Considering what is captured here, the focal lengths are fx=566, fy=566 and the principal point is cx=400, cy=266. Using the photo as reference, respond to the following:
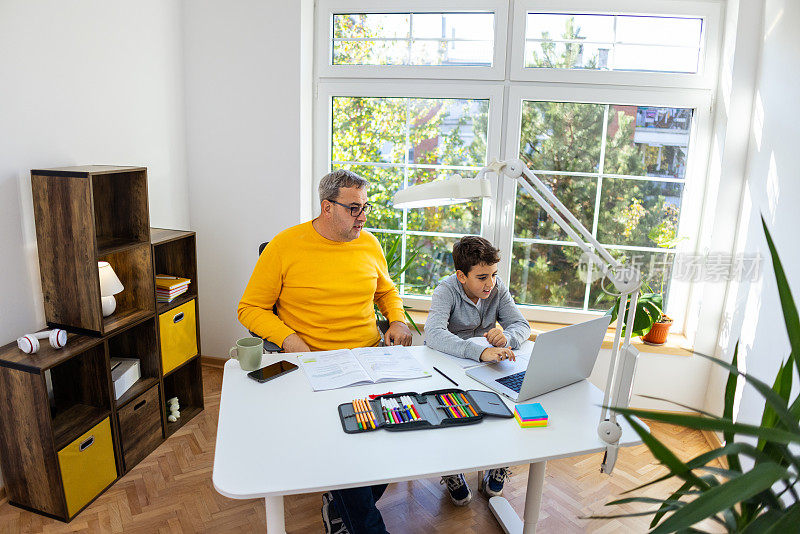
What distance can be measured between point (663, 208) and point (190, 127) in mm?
2975

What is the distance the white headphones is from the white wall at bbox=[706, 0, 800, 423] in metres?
3.02

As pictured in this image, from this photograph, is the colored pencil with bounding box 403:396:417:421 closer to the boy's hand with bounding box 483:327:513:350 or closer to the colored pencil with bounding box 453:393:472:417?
the colored pencil with bounding box 453:393:472:417

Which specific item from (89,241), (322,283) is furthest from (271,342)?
(89,241)

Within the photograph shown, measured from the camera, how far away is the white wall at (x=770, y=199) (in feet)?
8.22

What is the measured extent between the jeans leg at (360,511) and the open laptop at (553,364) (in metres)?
0.56

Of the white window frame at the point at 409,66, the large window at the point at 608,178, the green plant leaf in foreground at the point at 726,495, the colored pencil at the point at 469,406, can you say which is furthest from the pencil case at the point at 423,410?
the white window frame at the point at 409,66

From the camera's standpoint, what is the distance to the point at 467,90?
3.42 m

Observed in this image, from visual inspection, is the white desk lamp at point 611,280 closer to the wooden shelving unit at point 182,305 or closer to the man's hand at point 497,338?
the man's hand at point 497,338

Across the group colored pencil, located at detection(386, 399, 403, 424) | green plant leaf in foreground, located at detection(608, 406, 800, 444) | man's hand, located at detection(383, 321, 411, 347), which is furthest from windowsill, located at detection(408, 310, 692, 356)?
green plant leaf in foreground, located at detection(608, 406, 800, 444)

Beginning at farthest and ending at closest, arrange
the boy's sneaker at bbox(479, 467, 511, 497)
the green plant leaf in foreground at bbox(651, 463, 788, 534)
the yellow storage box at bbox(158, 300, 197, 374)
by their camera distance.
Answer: the yellow storage box at bbox(158, 300, 197, 374) < the boy's sneaker at bbox(479, 467, 511, 497) < the green plant leaf in foreground at bbox(651, 463, 788, 534)

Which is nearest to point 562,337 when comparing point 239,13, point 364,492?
point 364,492

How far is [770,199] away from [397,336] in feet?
6.27

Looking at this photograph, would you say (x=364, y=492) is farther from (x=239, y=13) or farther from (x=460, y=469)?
(x=239, y=13)

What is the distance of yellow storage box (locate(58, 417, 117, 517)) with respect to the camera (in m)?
2.31
